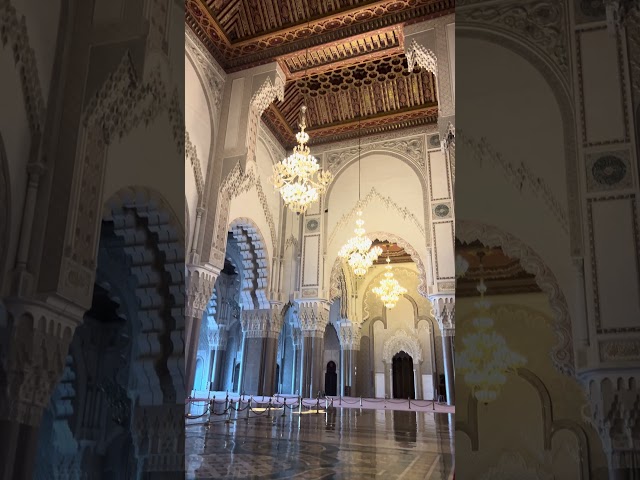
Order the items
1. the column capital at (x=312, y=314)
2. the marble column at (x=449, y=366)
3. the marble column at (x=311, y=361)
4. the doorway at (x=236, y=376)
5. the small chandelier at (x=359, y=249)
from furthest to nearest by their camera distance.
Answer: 1. the doorway at (x=236, y=376)
2. the marble column at (x=311, y=361)
3. the column capital at (x=312, y=314)
4. the small chandelier at (x=359, y=249)
5. the marble column at (x=449, y=366)

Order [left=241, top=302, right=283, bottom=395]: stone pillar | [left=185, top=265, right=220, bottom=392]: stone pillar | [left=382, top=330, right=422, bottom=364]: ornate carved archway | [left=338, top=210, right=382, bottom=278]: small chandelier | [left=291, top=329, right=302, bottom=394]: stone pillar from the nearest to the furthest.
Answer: [left=185, top=265, right=220, bottom=392]: stone pillar → [left=338, top=210, right=382, bottom=278]: small chandelier → [left=241, top=302, right=283, bottom=395]: stone pillar → [left=291, top=329, right=302, bottom=394]: stone pillar → [left=382, top=330, right=422, bottom=364]: ornate carved archway

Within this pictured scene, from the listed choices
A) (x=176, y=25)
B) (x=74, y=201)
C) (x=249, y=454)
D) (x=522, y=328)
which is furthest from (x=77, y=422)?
(x=522, y=328)

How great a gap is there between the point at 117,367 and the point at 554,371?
2895mm

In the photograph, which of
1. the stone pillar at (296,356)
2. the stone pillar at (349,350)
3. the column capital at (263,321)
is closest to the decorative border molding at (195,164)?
the column capital at (263,321)

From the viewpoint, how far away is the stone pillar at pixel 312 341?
10859 millimetres

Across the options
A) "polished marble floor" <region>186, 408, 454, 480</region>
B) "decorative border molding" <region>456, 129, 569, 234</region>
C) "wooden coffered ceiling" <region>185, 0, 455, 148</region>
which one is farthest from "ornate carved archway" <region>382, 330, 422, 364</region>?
"decorative border molding" <region>456, 129, 569, 234</region>

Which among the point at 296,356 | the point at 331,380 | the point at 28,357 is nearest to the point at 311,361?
the point at 296,356

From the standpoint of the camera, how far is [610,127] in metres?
2.92

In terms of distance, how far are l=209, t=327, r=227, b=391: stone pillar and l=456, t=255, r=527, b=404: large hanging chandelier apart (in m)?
11.5

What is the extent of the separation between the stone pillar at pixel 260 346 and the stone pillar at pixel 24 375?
25.1 ft

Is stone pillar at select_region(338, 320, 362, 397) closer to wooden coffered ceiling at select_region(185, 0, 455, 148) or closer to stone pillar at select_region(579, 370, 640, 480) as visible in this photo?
wooden coffered ceiling at select_region(185, 0, 455, 148)

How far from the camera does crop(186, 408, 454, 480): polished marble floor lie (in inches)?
107

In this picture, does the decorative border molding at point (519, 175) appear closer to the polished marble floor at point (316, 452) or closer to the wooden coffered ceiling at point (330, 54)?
the polished marble floor at point (316, 452)

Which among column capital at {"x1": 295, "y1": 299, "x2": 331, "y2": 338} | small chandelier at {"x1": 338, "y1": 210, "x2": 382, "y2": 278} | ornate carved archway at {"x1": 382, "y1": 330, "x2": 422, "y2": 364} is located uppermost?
small chandelier at {"x1": 338, "y1": 210, "x2": 382, "y2": 278}
